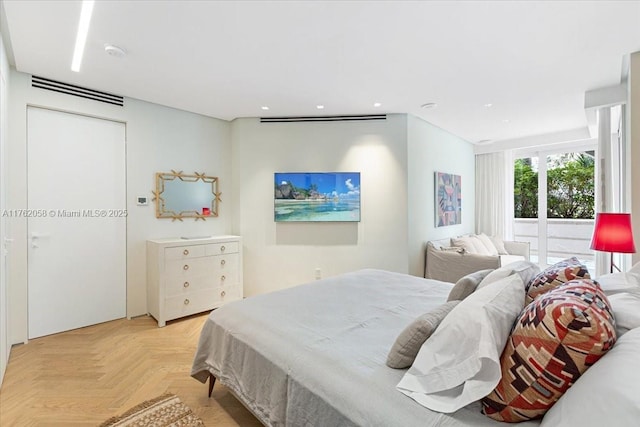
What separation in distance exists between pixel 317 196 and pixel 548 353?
337 centimetres

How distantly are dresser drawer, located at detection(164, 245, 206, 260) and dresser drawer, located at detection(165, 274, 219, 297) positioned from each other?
0.78 ft

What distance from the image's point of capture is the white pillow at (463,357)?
982 millimetres

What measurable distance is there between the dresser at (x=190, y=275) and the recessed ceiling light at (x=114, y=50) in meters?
1.80

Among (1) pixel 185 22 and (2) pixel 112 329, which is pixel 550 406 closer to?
(1) pixel 185 22

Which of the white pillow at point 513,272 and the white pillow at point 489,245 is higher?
the white pillow at point 513,272

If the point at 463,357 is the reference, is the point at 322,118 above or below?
above

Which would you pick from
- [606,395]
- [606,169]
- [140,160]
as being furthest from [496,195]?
[140,160]

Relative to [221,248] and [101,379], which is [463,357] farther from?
[221,248]

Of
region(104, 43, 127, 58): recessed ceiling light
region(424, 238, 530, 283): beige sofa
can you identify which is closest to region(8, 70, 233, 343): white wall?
region(104, 43, 127, 58): recessed ceiling light

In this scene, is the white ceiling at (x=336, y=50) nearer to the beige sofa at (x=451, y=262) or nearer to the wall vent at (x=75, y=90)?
the wall vent at (x=75, y=90)

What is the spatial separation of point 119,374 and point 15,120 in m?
2.49

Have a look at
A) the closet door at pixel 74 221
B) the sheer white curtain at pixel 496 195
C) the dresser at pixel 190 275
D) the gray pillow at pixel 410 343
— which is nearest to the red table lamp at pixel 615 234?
the gray pillow at pixel 410 343

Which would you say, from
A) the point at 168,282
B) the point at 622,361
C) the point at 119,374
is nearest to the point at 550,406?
the point at 622,361

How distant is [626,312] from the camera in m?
1.10
